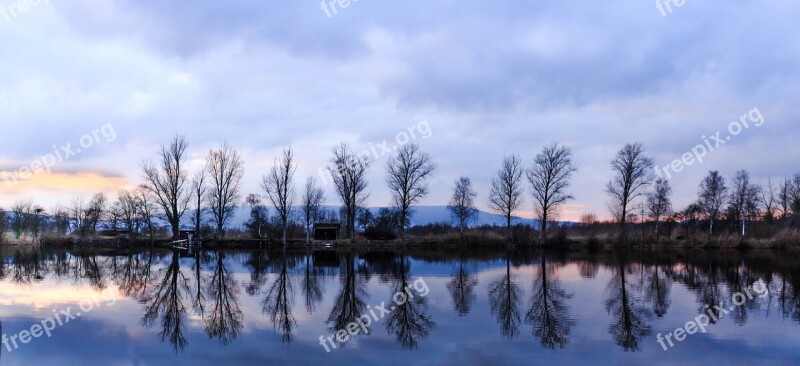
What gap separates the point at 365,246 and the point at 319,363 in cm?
4734

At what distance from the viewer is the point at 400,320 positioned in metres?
12.9

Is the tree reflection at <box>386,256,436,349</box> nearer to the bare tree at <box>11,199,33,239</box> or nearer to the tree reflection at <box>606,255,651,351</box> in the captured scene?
the tree reflection at <box>606,255,651,351</box>

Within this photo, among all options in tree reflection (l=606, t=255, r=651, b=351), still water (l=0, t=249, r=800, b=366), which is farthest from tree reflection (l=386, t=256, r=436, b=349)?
tree reflection (l=606, t=255, r=651, b=351)

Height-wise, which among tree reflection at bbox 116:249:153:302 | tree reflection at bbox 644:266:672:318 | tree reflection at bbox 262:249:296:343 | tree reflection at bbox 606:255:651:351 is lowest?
tree reflection at bbox 116:249:153:302

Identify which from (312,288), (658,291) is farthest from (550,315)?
(312,288)

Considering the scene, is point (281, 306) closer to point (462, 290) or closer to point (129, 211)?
point (462, 290)

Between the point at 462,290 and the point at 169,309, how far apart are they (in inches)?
380

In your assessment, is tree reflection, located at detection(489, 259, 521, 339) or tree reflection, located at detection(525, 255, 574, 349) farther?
tree reflection, located at detection(489, 259, 521, 339)

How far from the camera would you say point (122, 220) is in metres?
73.2

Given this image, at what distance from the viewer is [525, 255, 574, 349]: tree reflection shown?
35.7 ft

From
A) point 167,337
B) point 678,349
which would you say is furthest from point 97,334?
point 678,349

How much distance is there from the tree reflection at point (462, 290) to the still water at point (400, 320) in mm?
123

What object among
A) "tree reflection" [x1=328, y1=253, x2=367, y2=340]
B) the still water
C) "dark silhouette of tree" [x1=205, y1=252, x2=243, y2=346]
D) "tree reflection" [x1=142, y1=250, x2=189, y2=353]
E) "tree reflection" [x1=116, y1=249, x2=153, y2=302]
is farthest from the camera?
"tree reflection" [x1=116, y1=249, x2=153, y2=302]

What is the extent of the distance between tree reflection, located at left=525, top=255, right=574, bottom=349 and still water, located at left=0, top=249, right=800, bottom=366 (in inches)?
1.9
